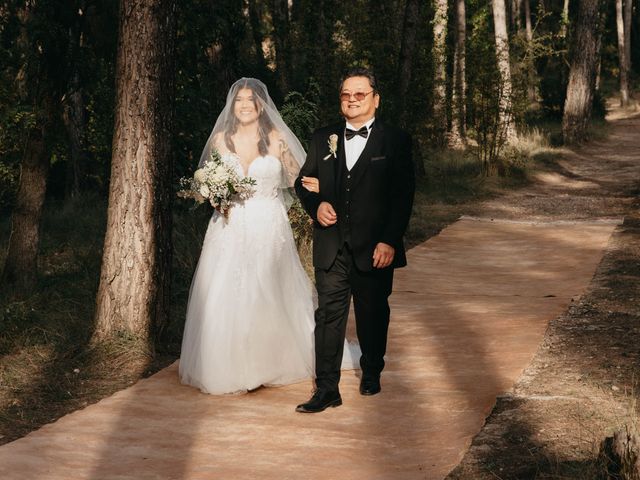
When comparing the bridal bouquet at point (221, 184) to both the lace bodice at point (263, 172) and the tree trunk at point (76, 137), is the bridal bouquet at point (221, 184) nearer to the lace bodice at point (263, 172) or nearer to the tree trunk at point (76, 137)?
the lace bodice at point (263, 172)

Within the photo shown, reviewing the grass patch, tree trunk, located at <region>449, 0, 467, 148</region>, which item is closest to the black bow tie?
the grass patch

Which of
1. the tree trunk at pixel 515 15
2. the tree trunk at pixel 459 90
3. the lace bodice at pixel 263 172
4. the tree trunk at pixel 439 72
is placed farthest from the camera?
the tree trunk at pixel 515 15

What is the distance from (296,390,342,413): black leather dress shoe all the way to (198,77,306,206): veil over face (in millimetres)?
1775

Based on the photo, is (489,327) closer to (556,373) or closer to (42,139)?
(556,373)

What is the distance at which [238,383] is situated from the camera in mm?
7121

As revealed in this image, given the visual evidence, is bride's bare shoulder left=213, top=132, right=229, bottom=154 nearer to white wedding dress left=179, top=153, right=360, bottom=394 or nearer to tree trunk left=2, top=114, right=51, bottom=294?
white wedding dress left=179, top=153, right=360, bottom=394

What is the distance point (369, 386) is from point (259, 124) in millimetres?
2120

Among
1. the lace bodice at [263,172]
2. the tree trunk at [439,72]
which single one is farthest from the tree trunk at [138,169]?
the tree trunk at [439,72]

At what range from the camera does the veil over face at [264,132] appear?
7.47 meters

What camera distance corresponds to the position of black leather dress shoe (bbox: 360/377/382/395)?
273 inches

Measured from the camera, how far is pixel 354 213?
20.8 ft

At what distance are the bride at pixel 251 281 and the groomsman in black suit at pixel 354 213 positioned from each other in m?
0.79

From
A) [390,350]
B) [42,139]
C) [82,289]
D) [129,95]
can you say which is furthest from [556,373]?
[42,139]

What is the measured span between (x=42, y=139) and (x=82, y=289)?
2.12 m
